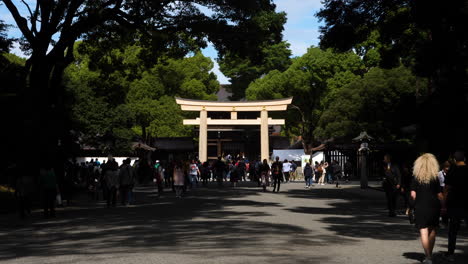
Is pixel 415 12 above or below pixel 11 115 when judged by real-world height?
above

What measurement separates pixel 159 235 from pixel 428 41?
12184mm

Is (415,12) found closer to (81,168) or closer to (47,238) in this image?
(47,238)

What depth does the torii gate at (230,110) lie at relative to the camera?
61.0 m

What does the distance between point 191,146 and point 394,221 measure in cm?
5759

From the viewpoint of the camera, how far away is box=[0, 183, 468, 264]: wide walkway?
9.23 metres

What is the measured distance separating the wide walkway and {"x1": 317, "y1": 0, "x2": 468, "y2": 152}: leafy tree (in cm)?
466

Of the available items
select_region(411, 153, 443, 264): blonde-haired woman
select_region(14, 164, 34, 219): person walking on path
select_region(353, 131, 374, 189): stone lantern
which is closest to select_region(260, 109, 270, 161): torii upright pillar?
select_region(353, 131, 374, 189): stone lantern

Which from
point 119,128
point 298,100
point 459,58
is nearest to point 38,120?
point 459,58

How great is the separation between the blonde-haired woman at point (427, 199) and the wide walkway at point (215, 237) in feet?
1.46

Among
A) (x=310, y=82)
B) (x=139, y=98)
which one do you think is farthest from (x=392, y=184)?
(x=139, y=98)

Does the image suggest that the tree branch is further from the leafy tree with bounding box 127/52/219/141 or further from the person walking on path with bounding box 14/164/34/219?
the leafy tree with bounding box 127/52/219/141

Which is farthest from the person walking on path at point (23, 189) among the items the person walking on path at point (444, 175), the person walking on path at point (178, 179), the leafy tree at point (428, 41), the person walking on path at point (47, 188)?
the leafy tree at point (428, 41)

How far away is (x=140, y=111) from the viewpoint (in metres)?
60.4

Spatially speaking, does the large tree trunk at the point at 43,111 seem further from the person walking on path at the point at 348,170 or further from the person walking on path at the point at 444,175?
the person walking on path at the point at 348,170
